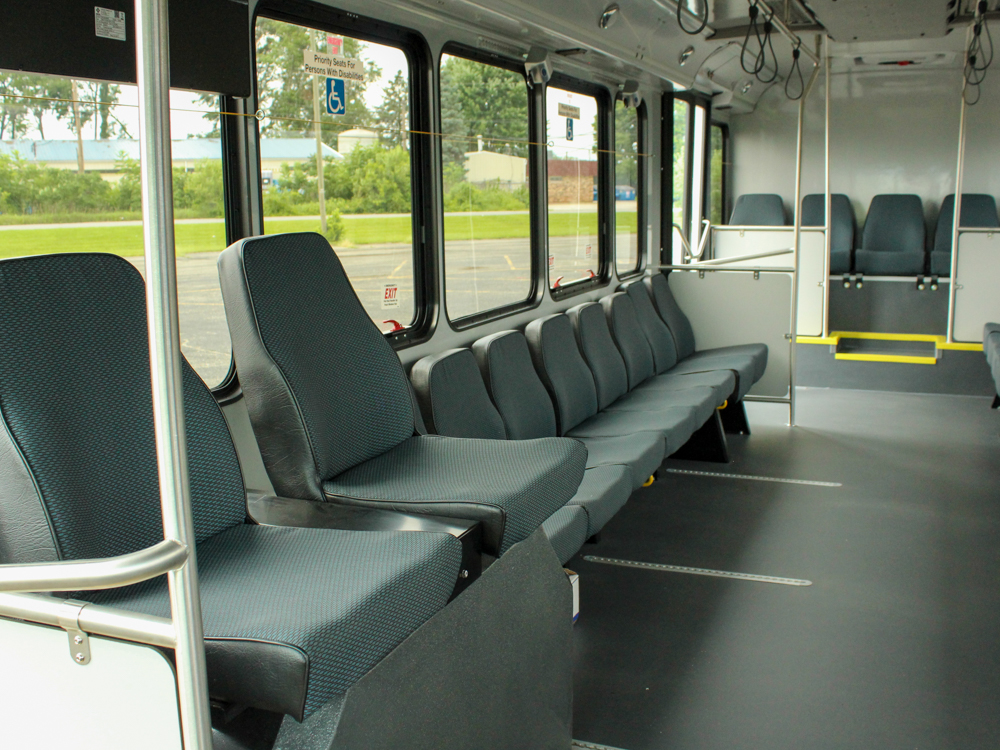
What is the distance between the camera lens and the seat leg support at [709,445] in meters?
5.19

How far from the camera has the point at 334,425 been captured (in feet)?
7.26

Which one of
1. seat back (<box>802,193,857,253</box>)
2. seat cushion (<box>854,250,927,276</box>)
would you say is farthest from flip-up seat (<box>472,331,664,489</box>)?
seat back (<box>802,193,857,253</box>)

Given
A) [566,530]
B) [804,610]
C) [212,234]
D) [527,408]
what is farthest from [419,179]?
[804,610]

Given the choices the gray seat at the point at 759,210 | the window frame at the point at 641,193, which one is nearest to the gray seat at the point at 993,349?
the window frame at the point at 641,193

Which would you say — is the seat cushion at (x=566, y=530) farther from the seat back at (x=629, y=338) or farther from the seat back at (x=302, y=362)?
the seat back at (x=629, y=338)

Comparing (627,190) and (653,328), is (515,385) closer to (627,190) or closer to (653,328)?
(653,328)

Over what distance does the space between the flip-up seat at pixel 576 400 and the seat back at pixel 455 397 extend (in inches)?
24.9

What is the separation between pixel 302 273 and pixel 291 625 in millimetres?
1085

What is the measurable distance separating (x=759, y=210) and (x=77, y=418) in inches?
324

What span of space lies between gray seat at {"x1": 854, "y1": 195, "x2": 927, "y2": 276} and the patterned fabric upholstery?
22.4ft

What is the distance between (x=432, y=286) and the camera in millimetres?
3818

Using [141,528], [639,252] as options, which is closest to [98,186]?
[141,528]

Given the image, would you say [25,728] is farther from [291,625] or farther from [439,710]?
[439,710]

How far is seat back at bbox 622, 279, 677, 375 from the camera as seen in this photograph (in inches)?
222
